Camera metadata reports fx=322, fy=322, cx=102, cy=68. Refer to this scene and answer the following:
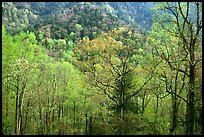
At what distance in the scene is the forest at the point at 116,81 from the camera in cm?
1227

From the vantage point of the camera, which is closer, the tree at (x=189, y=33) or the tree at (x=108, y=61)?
the tree at (x=189, y=33)

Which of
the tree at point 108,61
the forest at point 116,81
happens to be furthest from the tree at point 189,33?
the tree at point 108,61

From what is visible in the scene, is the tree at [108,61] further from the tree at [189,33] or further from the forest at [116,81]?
the tree at [189,33]

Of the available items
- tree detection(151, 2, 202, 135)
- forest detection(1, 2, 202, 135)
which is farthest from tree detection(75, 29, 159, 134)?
tree detection(151, 2, 202, 135)

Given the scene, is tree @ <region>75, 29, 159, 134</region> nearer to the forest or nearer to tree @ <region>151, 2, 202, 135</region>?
the forest

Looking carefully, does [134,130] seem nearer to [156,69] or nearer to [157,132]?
[157,132]

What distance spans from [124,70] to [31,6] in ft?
320

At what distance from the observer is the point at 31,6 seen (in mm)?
111188

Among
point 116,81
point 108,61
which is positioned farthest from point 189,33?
point 116,81

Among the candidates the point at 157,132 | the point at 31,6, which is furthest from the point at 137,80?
the point at 31,6

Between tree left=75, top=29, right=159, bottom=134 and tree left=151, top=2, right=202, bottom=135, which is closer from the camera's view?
tree left=151, top=2, right=202, bottom=135

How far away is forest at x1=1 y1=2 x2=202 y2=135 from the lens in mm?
12266

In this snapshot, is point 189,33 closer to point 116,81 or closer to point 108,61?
point 108,61

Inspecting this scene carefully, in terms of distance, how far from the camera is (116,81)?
63.2 ft
